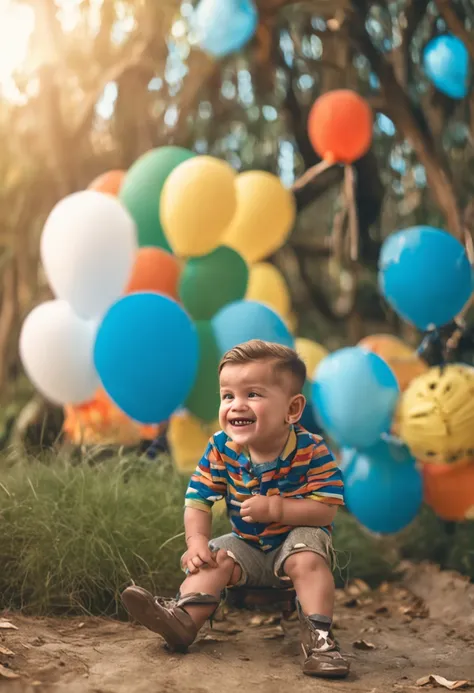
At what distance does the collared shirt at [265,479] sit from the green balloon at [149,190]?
6.04 feet

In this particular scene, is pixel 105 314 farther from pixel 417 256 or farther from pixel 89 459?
pixel 417 256

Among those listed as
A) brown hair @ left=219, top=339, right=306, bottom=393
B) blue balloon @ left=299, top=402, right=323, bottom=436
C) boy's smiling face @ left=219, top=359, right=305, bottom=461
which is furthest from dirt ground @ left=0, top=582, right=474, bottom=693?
blue balloon @ left=299, top=402, right=323, bottom=436

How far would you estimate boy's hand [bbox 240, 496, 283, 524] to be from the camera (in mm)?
2033

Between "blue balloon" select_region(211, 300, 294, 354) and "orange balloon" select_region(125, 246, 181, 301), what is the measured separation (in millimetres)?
423

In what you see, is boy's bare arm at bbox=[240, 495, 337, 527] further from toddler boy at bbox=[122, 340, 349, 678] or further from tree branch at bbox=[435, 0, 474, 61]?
tree branch at bbox=[435, 0, 474, 61]

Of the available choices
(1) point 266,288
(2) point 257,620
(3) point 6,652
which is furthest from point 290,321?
(3) point 6,652

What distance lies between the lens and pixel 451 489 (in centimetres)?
321

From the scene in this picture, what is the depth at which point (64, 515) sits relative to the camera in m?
2.54

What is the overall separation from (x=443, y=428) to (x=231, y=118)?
10.2ft

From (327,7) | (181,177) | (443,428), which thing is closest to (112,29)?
(327,7)

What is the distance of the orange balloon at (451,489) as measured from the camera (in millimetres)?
3176

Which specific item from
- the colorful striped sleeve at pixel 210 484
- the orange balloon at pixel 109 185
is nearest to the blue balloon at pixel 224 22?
the orange balloon at pixel 109 185

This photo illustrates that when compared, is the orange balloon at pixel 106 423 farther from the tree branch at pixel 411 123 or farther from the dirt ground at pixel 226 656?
the tree branch at pixel 411 123

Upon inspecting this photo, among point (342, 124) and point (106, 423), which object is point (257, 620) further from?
point (342, 124)
